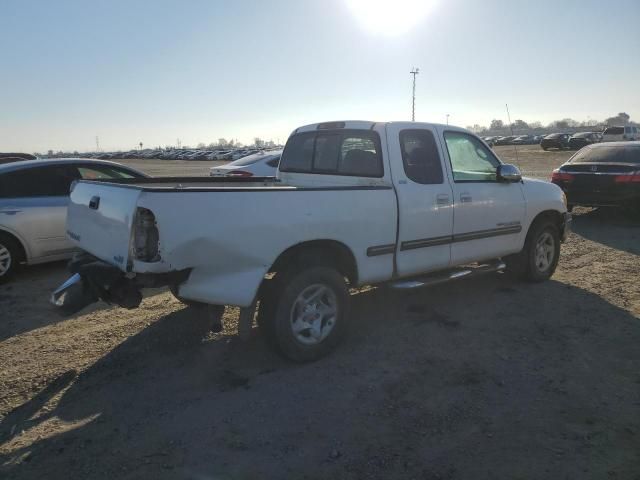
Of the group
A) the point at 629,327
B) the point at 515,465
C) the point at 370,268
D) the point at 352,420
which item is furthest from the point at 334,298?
the point at 629,327

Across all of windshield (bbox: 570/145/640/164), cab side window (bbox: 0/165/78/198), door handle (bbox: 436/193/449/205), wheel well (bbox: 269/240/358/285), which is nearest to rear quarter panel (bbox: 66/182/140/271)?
wheel well (bbox: 269/240/358/285)

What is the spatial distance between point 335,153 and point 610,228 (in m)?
7.62

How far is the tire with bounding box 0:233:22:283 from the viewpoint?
6.21m

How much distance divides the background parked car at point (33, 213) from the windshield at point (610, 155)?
1021 cm

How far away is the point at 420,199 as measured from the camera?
4.70 m

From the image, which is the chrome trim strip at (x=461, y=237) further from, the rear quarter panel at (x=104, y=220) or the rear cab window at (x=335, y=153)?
the rear quarter panel at (x=104, y=220)

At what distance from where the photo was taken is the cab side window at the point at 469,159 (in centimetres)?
525

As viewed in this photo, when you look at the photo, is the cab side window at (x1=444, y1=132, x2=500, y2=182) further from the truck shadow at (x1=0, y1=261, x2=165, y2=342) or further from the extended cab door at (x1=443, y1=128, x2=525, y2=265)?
the truck shadow at (x1=0, y1=261, x2=165, y2=342)

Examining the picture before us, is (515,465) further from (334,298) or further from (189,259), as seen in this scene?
(189,259)

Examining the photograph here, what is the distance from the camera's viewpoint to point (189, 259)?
3.39 metres

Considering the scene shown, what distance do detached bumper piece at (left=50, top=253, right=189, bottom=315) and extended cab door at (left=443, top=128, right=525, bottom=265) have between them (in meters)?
2.97

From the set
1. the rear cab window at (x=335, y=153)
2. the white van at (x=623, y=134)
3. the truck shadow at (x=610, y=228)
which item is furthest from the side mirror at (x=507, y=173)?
the white van at (x=623, y=134)

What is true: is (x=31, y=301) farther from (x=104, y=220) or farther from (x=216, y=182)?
(x=104, y=220)

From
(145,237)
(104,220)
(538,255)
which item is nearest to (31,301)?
(104,220)
